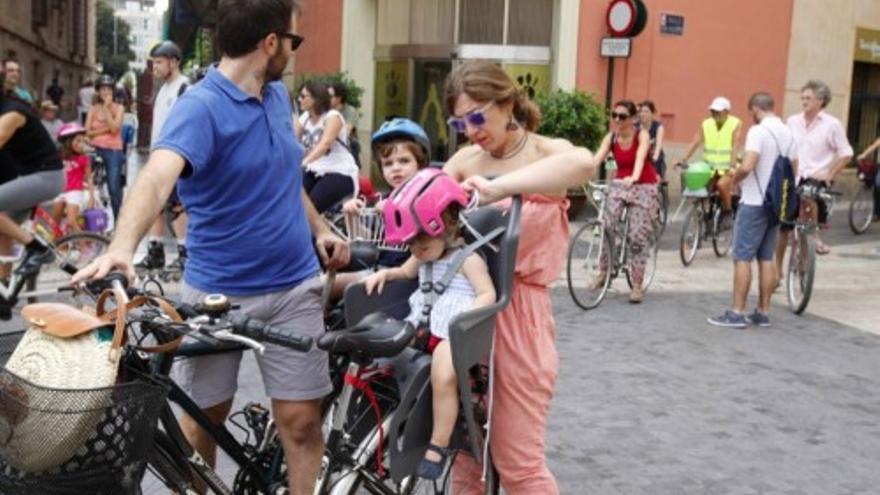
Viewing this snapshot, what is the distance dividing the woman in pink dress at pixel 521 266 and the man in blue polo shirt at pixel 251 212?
0.57 m

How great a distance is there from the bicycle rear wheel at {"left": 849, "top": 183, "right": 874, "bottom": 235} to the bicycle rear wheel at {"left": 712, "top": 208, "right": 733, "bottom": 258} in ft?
11.9

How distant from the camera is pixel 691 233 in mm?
11406

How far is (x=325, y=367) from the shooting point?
11.3 ft

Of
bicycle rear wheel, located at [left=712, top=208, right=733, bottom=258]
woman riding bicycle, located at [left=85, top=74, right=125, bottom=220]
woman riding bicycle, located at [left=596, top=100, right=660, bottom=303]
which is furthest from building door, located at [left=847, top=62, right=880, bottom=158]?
woman riding bicycle, located at [left=85, top=74, right=125, bottom=220]

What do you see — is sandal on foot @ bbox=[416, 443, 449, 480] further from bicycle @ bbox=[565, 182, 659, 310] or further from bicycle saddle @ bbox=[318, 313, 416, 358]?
bicycle @ bbox=[565, 182, 659, 310]

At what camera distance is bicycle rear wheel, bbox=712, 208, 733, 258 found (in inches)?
458

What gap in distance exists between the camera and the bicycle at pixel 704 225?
37.0ft

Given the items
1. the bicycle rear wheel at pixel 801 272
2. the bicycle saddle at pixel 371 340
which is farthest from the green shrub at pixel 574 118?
the bicycle saddle at pixel 371 340

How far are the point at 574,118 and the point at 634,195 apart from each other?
5.28 m

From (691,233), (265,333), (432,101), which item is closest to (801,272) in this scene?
(691,233)

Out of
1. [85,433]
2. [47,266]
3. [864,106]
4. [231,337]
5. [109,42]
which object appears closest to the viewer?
[85,433]

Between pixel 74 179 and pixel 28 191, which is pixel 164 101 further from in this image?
pixel 28 191

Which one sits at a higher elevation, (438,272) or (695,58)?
(695,58)

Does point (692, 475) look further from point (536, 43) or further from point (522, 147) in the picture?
point (536, 43)
